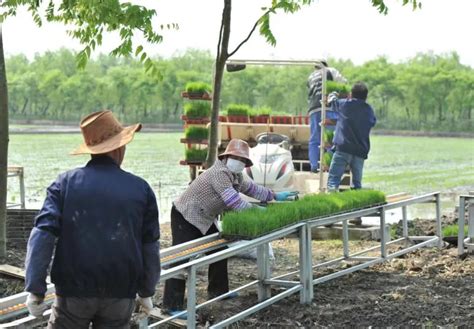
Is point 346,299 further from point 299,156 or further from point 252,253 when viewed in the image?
point 299,156

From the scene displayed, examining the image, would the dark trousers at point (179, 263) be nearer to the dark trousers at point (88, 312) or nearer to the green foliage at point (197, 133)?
the dark trousers at point (88, 312)

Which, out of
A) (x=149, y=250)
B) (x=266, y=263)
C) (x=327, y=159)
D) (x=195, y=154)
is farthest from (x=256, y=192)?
(x=195, y=154)

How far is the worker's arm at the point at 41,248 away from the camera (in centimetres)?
375

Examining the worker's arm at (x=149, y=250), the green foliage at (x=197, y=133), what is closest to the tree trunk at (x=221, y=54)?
the green foliage at (x=197, y=133)

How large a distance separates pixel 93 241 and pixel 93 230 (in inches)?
2.0

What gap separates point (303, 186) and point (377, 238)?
1655 mm

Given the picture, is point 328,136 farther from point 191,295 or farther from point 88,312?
point 88,312

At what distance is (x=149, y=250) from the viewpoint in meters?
4.07

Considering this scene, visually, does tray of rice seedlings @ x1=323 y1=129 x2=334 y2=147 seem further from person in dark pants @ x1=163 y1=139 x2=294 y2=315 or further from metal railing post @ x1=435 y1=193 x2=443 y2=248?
person in dark pants @ x1=163 y1=139 x2=294 y2=315

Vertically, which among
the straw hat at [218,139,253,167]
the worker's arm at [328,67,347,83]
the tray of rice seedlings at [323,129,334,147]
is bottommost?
the tray of rice seedlings at [323,129,334,147]

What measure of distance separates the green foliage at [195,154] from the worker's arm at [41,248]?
376 inches

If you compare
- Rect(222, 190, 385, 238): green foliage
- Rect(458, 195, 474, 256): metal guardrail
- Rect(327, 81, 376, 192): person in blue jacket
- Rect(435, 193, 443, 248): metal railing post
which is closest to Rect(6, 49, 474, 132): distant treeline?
Rect(327, 81, 376, 192): person in blue jacket

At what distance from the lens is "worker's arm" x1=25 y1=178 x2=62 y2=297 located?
375 cm

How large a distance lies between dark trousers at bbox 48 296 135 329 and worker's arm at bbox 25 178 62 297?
0.54 feet
